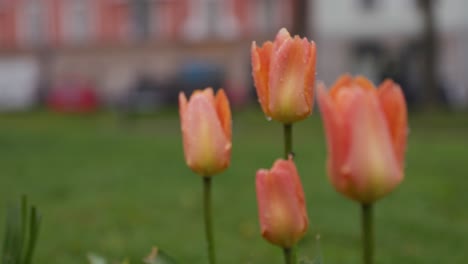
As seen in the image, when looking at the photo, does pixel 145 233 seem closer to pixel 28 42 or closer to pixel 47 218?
pixel 47 218

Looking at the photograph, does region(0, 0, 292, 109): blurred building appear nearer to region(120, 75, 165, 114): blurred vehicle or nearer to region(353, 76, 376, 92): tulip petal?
region(120, 75, 165, 114): blurred vehicle

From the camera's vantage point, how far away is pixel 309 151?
10703mm

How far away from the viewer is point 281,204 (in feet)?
4.05

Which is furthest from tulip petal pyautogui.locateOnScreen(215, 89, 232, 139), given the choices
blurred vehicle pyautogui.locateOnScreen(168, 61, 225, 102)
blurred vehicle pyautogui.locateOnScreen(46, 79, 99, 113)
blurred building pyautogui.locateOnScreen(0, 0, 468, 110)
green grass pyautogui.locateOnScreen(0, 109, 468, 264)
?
blurred vehicle pyautogui.locateOnScreen(46, 79, 99, 113)

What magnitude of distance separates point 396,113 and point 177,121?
1881 centimetres

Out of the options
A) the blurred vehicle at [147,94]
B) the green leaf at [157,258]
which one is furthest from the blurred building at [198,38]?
the green leaf at [157,258]

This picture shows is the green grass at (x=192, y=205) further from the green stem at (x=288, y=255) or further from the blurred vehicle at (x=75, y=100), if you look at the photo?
the blurred vehicle at (x=75, y=100)

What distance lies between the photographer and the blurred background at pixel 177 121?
4791mm

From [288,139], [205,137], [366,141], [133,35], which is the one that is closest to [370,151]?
[366,141]

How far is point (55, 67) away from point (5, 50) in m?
2.55

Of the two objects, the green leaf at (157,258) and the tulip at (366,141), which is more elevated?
the tulip at (366,141)

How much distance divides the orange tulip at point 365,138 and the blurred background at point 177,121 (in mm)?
2016

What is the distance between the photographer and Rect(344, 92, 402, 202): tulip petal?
1197mm

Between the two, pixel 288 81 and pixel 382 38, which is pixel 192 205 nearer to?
pixel 288 81
